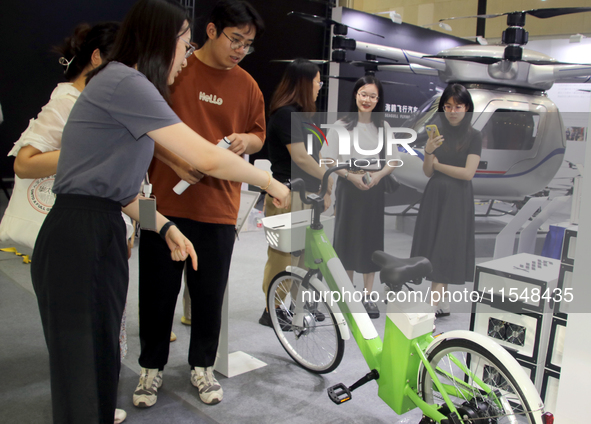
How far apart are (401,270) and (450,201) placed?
340mm

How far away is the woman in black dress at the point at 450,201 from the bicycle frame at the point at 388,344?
0.72ft

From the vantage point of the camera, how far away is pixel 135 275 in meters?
3.92

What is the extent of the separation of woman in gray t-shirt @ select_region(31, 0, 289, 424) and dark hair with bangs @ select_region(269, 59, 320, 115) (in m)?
1.23

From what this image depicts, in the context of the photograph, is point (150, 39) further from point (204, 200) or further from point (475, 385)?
point (475, 385)

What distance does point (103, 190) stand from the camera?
1259 mm

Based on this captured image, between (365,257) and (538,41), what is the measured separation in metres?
2.59

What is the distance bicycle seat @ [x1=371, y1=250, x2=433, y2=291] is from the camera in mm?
1798

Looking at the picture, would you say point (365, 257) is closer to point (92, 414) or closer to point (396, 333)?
point (396, 333)

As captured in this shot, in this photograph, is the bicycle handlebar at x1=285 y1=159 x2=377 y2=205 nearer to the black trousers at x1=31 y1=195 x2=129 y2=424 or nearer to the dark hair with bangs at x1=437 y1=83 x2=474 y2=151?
the dark hair with bangs at x1=437 y1=83 x2=474 y2=151

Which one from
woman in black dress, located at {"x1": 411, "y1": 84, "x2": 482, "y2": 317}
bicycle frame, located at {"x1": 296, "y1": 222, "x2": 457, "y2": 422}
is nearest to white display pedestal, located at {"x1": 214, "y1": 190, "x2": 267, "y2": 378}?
bicycle frame, located at {"x1": 296, "y1": 222, "x2": 457, "y2": 422}

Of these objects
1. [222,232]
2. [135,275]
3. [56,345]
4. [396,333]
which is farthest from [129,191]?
[135,275]

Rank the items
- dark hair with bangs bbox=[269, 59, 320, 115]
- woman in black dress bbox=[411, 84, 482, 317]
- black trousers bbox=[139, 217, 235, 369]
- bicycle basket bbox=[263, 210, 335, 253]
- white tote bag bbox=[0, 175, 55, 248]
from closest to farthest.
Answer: white tote bag bbox=[0, 175, 55, 248] < woman in black dress bbox=[411, 84, 482, 317] < black trousers bbox=[139, 217, 235, 369] < bicycle basket bbox=[263, 210, 335, 253] < dark hair with bangs bbox=[269, 59, 320, 115]

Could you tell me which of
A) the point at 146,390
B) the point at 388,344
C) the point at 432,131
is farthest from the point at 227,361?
the point at 432,131

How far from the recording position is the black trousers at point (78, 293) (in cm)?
126
